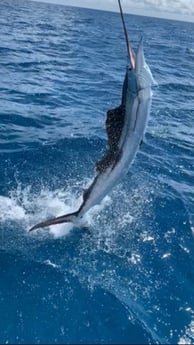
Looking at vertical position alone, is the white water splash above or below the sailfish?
below

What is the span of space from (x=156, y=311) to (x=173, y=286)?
673 mm

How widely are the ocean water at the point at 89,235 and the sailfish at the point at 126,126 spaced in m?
1.16

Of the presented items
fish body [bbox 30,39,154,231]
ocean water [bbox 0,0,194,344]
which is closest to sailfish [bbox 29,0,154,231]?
fish body [bbox 30,39,154,231]

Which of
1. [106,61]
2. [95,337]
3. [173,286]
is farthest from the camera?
[106,61]

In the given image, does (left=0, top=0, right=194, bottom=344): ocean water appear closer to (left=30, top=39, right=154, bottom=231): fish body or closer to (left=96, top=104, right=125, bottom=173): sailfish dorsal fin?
(left=30, top=39, right=154, bottom=231): fish body

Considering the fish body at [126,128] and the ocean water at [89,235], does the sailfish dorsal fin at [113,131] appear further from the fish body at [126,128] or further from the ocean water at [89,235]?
the ocean water at [89,235]

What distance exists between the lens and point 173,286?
654 centimetres

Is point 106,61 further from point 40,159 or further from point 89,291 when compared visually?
point 89,291

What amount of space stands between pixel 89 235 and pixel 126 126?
304 cm

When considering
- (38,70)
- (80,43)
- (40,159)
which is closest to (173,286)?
(40,159)

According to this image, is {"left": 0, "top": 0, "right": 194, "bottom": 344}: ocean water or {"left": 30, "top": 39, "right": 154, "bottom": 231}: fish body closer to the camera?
{"left": 30, "top": 39, "right": 154, "bottom": 231}: fish body

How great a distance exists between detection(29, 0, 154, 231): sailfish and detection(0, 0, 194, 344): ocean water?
45.8 inches

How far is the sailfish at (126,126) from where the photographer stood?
447 centimetres

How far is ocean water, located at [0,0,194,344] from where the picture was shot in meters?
5.74
